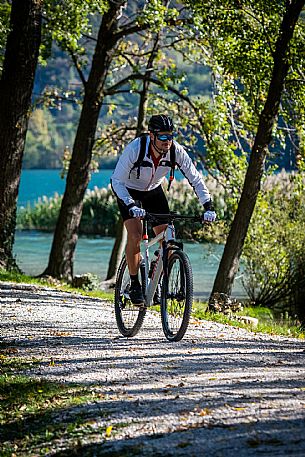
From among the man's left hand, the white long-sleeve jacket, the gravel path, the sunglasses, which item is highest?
the sunglasses

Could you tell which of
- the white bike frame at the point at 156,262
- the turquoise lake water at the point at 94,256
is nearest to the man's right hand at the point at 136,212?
the white bike frame at the point at 156,262

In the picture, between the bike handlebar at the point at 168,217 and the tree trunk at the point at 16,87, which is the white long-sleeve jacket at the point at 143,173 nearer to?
the bike handlebar at the point at 168,217

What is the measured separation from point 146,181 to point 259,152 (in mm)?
7200

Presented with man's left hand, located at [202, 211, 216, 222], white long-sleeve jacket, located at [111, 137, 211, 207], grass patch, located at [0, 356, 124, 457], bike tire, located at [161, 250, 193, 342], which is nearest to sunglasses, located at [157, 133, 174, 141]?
white long-sleeve jacket, located at [111, 137, 211, 207]

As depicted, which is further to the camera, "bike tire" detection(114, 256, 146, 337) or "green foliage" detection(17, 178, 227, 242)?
"green foliage" detection(17, 178, 227, 242)

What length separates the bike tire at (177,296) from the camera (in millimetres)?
8320

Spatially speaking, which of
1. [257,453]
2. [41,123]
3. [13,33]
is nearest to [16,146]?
[13,33]

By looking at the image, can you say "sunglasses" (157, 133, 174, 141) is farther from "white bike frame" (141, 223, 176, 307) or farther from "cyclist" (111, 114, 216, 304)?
"white bike frame" (141, 223, 176, 307)

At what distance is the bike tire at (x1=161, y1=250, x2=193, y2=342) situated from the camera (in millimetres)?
8320

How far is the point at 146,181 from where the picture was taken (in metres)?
8.81

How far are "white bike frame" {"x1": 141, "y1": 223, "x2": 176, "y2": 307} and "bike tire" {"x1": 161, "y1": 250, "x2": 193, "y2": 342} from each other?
0.46ft

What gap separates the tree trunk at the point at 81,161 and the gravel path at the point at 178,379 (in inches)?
287

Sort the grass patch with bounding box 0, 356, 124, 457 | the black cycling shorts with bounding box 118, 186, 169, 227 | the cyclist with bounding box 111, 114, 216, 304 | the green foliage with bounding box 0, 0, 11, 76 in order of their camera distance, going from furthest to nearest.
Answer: the green foliage with bounding box 0, 0, 11, 76 → the black cycling shorts with bounding box 118, 186, 169, 227 → the cyclist with bounding box 111, 114, 216, 304 → the grass patch with bounding box 0, 356, 124, 457

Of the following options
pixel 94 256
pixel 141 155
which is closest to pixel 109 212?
pixel 94 256
